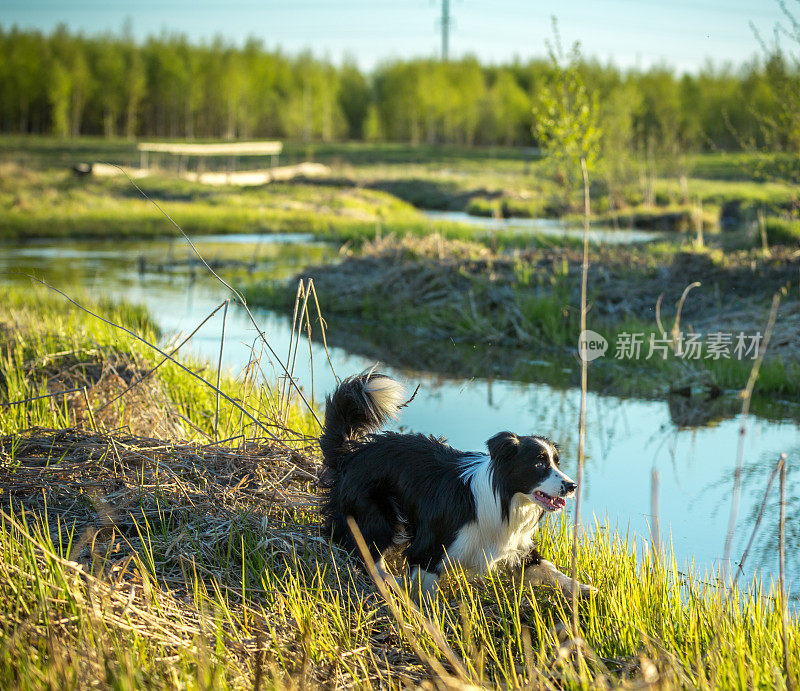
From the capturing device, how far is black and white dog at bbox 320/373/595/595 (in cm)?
335

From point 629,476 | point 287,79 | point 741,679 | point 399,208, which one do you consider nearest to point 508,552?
point 741,679

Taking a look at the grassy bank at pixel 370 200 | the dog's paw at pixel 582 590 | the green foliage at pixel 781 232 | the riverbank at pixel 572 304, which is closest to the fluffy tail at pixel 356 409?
the dog's paw at pixel 582 590

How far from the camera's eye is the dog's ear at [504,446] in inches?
131

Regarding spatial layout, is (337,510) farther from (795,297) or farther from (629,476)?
(795,297)

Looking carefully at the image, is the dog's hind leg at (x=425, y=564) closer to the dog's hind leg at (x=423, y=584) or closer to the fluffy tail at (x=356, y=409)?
the dog's hind leg at (x=423, y=584)

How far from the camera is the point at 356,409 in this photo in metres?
3.92

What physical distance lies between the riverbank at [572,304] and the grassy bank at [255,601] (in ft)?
15.7

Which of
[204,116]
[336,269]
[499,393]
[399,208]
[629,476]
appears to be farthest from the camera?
[204,116]

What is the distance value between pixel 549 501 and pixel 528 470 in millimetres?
150

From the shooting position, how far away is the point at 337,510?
3840 millimetres

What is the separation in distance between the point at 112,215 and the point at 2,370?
20820mm

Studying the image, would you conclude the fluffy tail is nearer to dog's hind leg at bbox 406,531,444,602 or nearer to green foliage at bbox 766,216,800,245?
dog's hind leg at bbox 406,531,444,602

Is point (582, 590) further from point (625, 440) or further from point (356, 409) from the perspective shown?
point (625, 440)

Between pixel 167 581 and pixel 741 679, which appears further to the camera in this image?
pixel 167 581
